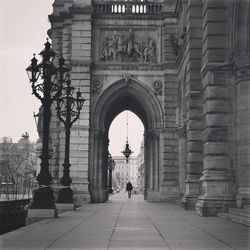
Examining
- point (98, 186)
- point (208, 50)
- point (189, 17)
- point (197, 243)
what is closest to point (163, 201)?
point (98, 186)

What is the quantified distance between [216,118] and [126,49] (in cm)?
1672

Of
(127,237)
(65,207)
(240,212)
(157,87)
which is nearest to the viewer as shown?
(127,237)

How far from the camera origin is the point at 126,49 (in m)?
34.0

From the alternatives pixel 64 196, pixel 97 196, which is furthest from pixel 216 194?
pixel 97 196

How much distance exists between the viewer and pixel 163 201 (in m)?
32.4

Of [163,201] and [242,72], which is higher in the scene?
[242,72]

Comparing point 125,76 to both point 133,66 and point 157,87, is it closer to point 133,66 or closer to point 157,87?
point 133,66

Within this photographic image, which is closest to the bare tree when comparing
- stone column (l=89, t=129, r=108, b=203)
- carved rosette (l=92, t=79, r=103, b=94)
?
stone column (l=89, t=129, r=108, b=203)

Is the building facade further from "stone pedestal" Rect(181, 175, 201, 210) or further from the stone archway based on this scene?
"stone pedestal" Rect(181, 175, 201, 210)

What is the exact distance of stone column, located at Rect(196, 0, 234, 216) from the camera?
1797cm

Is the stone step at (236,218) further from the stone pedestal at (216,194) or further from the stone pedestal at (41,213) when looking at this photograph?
the stone pedestal at (41,213)

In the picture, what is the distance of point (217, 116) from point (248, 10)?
364 cm

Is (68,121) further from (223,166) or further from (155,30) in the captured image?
(155,30)

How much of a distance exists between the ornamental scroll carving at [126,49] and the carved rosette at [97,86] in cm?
152
